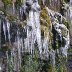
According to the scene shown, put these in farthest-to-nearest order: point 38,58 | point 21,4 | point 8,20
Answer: point 38,58, point 21,4, point 8,20

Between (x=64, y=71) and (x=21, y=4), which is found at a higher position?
(x=21, y=4)

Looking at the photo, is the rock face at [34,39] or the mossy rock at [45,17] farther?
the mossy rock at [45,17]

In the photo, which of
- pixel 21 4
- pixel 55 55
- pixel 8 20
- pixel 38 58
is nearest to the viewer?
pixel 8 20

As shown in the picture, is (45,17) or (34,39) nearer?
(34,39)

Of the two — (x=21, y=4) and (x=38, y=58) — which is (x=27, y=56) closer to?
(x=38, y=58)

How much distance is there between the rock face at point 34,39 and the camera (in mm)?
9072

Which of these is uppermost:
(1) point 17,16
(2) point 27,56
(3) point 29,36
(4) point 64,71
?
(1) point 17,16

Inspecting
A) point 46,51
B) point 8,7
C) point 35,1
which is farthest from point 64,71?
point 8,7

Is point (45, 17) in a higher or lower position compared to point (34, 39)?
higher

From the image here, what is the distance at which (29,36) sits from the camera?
9742 mm

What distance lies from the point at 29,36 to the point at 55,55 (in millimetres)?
1866

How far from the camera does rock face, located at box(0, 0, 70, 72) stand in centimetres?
907

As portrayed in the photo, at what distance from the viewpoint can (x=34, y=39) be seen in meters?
9.93

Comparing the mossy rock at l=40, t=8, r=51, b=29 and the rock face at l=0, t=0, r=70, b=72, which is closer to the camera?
the rock face at l=0, t=0, r=70, b=72
